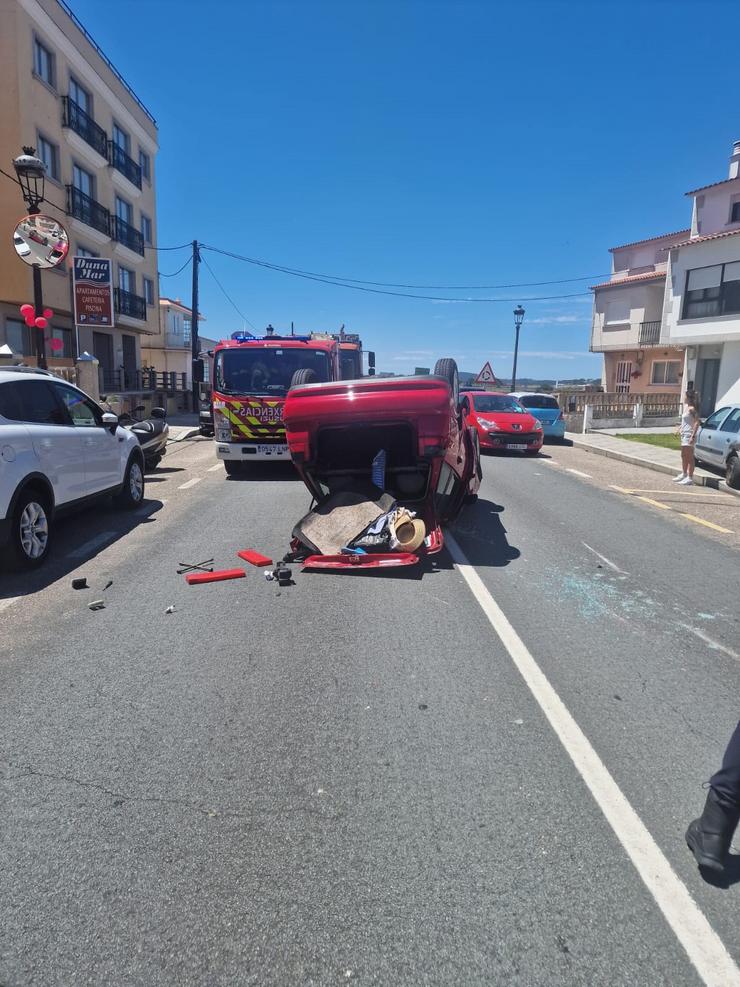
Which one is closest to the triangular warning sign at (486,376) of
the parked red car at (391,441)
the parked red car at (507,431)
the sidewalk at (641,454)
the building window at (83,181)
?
the sidewalk at (641,454)

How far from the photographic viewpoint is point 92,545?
7.36 meters

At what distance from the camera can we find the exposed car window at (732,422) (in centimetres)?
1316

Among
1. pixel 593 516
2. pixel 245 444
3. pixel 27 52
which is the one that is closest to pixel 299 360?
pixel 245 444

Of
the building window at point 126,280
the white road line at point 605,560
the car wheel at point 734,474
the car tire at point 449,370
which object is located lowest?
the white road line at point 605,560

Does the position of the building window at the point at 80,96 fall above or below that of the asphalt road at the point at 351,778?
above

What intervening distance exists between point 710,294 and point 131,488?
25210 mm

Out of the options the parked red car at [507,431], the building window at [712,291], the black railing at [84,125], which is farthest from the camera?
the building window at [712,291]

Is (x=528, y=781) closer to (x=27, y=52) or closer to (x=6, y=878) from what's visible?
(x=6, y=878)

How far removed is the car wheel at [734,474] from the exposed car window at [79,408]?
1104 centimetres

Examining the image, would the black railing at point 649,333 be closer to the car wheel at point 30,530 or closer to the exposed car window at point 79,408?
the exposed car window at point 79,408

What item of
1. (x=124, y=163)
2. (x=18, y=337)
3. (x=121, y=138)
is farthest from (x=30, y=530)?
(x=121, y=138)

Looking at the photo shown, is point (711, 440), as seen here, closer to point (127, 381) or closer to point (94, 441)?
point (94, 441)

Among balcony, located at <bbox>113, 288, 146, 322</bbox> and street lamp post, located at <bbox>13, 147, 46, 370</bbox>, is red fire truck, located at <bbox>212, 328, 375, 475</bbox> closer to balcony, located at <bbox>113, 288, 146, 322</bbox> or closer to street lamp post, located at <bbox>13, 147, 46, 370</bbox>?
street lamp post, located at <bbox>13, 147, 46, 370</bbox>

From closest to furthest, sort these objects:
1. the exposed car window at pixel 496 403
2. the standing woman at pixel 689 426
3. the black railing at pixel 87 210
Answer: the standing woman at pixel 689 426, the exposed car window at pixel 496 403, the black railing at pixel 87 210
